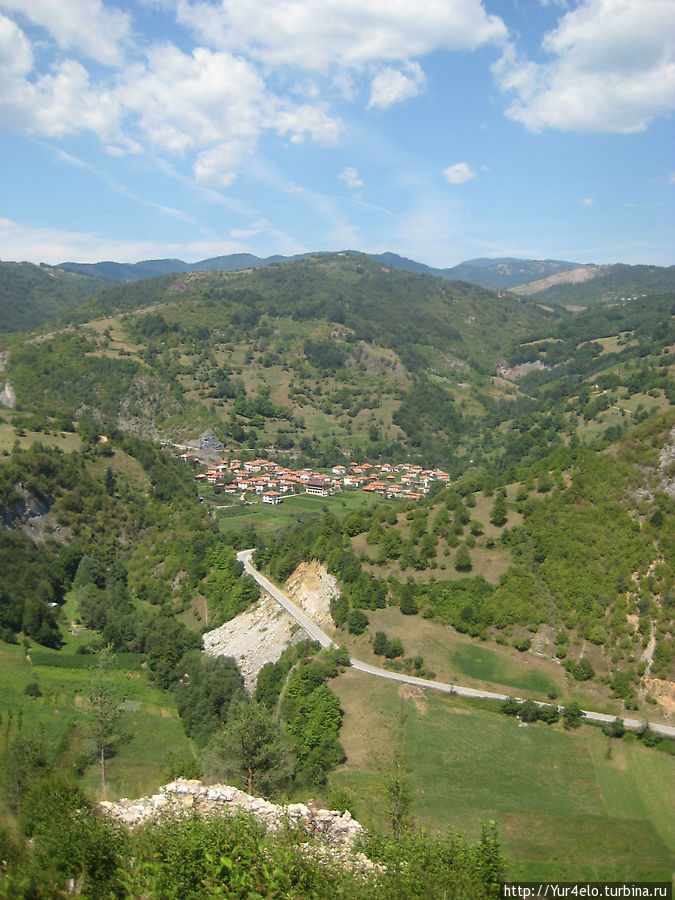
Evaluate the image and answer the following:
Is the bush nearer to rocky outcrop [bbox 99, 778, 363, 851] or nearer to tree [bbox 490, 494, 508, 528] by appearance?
tree [bbox 490, 494, 508, 528]

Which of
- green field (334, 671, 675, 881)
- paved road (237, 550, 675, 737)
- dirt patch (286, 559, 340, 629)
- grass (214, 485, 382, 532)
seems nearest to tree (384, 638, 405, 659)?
paved road (237, 550, 675, 737)

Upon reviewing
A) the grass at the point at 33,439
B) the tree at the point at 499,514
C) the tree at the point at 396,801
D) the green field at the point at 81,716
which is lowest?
the green field at the point at 81,716

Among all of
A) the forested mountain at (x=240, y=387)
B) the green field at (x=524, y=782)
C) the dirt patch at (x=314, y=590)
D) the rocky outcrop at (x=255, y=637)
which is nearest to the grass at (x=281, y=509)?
the dirt patch at (x=314, y=590)

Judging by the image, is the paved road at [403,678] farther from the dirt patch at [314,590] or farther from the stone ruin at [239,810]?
the stone ruin at [239,810]

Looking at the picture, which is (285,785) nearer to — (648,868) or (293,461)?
(648,868)

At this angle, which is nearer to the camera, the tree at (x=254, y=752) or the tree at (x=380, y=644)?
the tree at (x=254, y=752)

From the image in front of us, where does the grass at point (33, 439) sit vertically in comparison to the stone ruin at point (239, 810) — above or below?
above

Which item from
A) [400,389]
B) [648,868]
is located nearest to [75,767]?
[648,868]
